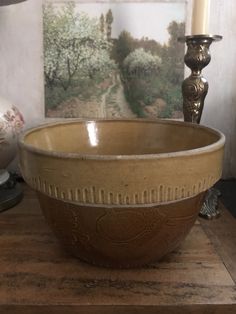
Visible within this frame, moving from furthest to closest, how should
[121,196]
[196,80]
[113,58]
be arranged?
[113,58] < [196,80] < [121,196]

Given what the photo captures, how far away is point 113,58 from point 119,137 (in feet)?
0.70

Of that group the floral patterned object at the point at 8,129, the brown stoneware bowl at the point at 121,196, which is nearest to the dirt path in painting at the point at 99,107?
the floral patterned object at the point at 8,129

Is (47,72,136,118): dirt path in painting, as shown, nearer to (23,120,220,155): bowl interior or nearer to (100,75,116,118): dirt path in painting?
(100,75,116,118): dirt path in painting

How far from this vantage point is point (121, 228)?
1.30 ft

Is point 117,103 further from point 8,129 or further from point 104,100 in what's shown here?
point 8,129

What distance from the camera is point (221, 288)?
423 millimetres

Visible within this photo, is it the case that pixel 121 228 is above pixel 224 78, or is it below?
below

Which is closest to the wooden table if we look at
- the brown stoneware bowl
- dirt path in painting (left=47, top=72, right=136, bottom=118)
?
the brown stoneware bowl

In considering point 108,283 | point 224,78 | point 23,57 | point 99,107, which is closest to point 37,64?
point 23,57

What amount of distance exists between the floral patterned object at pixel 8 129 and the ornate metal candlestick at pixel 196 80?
288 millimetres

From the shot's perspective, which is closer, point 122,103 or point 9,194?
point 9,194

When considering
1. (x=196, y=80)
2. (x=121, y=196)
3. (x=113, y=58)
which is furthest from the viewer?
(x=113, y=58)

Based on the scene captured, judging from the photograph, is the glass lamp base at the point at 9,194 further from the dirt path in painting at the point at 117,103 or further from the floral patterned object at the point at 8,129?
the dirt path in painting at the point at 117,103

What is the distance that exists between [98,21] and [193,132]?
34 cm
